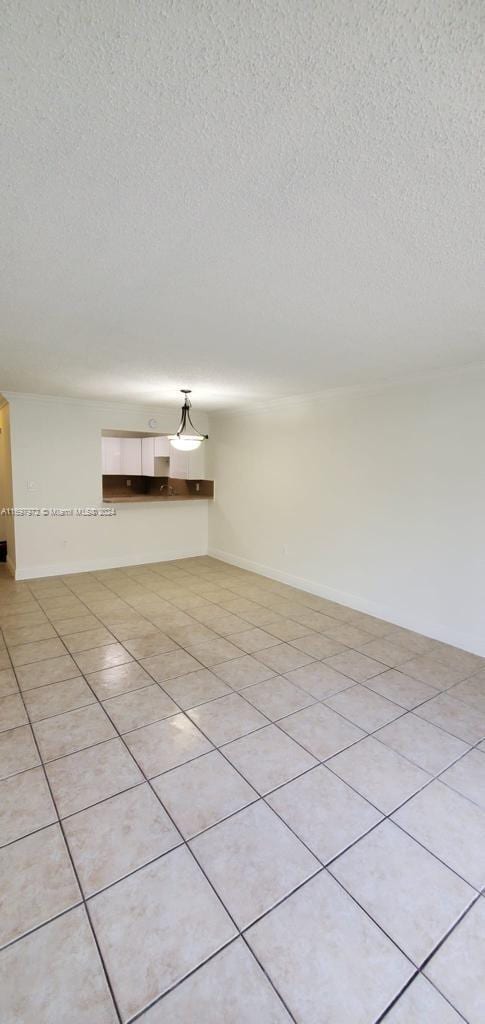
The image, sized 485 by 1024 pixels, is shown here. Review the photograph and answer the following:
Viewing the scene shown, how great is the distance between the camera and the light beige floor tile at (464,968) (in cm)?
118

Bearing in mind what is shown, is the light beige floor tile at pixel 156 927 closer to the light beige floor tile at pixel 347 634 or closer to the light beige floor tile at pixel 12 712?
the light beige floor tile at pixel 12 712

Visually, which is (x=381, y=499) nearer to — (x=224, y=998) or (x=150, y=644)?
(x=150, y=644)

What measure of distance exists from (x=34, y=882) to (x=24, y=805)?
385 millimetres

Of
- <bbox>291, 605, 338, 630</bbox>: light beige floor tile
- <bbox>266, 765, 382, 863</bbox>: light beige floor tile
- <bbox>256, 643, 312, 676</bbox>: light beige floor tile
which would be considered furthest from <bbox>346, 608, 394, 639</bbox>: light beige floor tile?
<bbox>266, 765, 382, 863</bbox>: light beige floor tile

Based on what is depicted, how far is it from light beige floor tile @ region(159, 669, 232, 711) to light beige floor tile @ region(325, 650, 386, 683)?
0.88m

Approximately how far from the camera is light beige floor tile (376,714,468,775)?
83.1 inches

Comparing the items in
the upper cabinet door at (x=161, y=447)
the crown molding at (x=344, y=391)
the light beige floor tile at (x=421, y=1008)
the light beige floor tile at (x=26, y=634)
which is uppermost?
the crown molding at (x=344, y=391)

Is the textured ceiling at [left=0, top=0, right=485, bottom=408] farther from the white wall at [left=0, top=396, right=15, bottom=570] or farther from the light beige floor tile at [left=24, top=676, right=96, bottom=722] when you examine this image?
the white wall at [left=0, top=396, right=15, bottom=570]

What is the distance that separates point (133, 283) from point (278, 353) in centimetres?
129

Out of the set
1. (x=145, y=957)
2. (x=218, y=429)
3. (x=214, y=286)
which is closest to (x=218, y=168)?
(x=214, y=286)

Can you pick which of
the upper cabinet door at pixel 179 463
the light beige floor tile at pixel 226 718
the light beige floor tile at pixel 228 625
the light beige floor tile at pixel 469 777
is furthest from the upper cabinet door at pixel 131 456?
the light beige floor tile at pixel 469 777

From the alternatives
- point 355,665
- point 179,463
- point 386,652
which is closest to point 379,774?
point 355,665

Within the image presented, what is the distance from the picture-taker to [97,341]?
8.91 ft

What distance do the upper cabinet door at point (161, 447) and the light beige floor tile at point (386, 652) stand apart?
4.21 m
